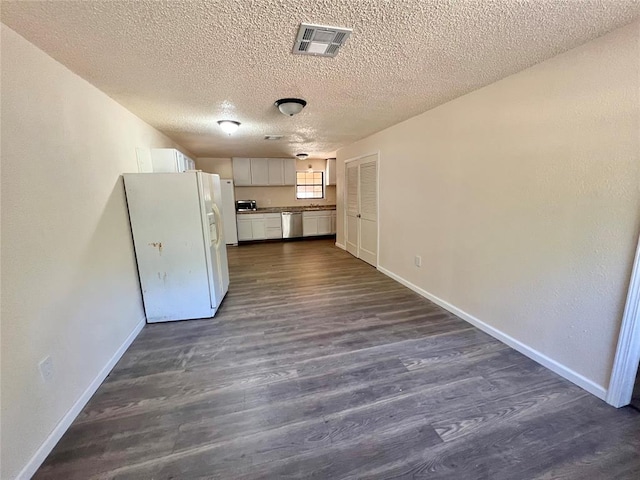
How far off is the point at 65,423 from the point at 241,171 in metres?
5.86

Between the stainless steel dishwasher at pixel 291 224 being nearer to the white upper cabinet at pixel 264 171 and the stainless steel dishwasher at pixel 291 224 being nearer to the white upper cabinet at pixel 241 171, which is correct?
the white upper cabinet at pixel 264 171

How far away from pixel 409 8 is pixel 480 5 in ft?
1.13

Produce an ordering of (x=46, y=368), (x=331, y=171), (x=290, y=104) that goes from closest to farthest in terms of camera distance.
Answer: (x=46, y=368), (x=290, y=104), (x=331, y=171)

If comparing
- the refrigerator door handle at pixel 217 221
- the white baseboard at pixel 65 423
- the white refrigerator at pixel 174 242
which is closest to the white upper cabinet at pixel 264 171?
the refrigerator door handle at pixel 217 221

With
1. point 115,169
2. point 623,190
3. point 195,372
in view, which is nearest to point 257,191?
point 115,169

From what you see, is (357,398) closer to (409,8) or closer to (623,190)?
(623,190)

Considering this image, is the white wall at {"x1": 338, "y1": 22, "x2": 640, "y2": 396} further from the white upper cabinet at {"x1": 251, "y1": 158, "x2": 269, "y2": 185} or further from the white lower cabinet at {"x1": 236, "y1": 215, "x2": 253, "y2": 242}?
the white lower cabinet at {"x1": 236, "y1": 215, "x2": 253, "y2": 242}

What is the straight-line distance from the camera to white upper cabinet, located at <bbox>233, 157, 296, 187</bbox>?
21.8 ft

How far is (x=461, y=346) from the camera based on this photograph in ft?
7.43

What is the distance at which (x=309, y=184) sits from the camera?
7652 mm

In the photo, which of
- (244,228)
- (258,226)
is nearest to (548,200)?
(258,226)

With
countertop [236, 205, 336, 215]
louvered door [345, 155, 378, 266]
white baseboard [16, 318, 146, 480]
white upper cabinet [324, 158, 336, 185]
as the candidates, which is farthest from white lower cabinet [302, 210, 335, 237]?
white baseboard [16, 318, 146, 480]

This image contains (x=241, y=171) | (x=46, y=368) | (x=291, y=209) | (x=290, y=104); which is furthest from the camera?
(x=291, y=209)

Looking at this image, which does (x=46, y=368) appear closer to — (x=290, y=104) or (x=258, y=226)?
(x=290, y=104)
